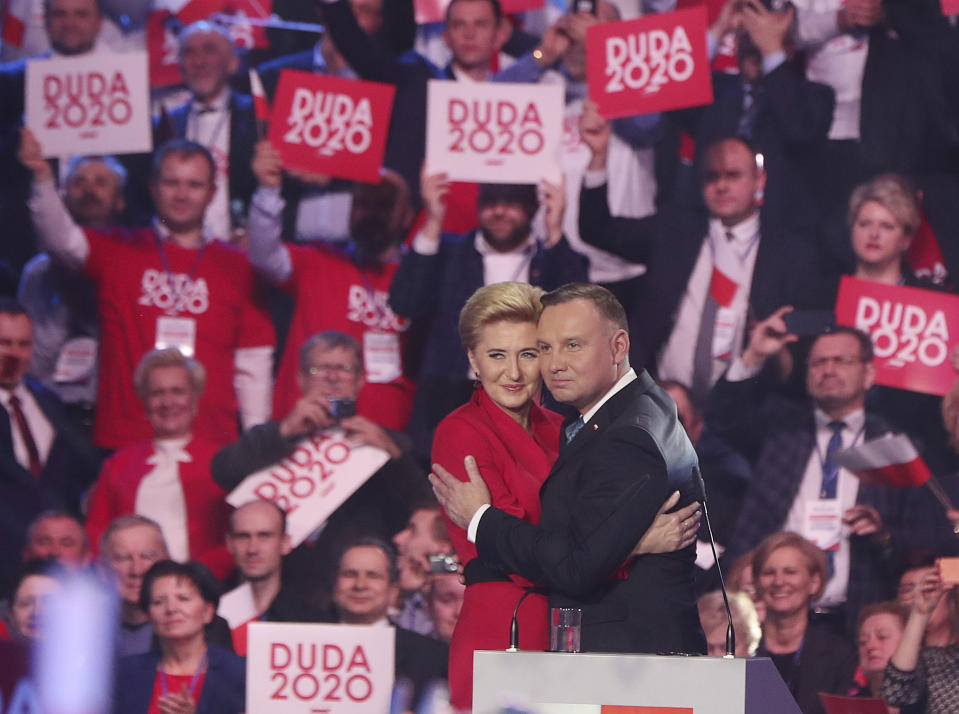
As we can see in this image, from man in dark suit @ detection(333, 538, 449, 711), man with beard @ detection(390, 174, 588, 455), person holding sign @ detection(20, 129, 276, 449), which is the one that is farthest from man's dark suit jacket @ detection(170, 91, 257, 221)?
man in dark suit @ detection(333, 538, 449, 711)

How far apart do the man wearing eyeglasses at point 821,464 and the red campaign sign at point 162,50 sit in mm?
2830

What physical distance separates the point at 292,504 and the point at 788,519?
2.05 m

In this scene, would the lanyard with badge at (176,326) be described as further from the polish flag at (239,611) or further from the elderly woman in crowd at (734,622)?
the elderly woman in crowd at (734,622)

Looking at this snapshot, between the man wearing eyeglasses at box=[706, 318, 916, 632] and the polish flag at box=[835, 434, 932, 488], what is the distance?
0.03m

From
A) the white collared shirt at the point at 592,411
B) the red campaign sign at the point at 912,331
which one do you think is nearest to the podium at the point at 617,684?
the white collared shirt at the point at 592,411

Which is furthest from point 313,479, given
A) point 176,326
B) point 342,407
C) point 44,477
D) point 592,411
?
point 592,411

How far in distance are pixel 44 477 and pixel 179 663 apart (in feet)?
3.46

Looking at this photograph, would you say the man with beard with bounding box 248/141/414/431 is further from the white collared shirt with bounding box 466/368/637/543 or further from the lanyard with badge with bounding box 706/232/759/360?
the white collared shirt with bounding box 466/368/637/543

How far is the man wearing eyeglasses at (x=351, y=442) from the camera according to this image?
5.48 metres

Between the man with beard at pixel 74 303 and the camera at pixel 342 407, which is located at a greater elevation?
the man with beard at pixel 74 303

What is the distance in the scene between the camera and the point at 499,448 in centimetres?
298

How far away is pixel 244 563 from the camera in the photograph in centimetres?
545

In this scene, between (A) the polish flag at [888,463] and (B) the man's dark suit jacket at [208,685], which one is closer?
(B) the man's dark suit jacket at [208,685]

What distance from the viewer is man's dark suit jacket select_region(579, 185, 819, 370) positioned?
5.62m
